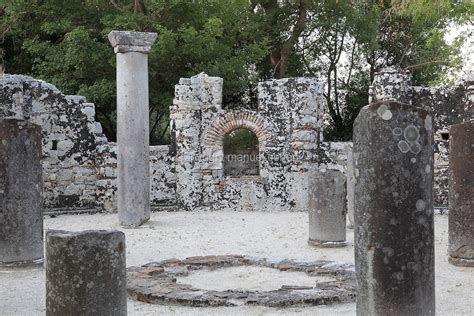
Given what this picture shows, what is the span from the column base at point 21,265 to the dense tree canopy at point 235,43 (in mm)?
10453

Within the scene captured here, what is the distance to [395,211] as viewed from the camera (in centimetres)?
436

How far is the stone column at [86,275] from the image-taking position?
465 centimetres

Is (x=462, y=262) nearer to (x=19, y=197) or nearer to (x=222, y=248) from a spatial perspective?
(x=222, y=248)

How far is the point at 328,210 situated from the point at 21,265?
475 centimetres

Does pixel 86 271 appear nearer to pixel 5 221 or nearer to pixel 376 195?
pixel 376 195

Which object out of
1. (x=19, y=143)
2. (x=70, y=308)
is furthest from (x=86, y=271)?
(x=19, y=143)

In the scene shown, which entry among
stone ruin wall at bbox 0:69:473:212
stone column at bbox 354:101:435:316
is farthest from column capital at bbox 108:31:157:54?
stone column at bbox 354:101:435:316

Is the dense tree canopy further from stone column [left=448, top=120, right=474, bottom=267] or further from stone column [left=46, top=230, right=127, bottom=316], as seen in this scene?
stone column [left=46, top=230, right=127, bottom=316]

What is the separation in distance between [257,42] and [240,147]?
14.5ft

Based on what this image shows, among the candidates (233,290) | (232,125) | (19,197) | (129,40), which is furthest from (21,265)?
(232,125)

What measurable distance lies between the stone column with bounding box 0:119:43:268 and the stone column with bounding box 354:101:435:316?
5.19 meters

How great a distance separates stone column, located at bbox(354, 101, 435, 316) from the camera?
172 inches

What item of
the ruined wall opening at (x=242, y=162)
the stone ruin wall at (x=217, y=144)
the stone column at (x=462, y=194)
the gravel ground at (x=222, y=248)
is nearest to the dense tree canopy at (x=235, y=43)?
the ruined wall opening at (x=242, y=162)

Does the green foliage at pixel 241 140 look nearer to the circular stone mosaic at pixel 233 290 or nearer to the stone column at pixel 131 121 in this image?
the stone column at pixel 131 121
